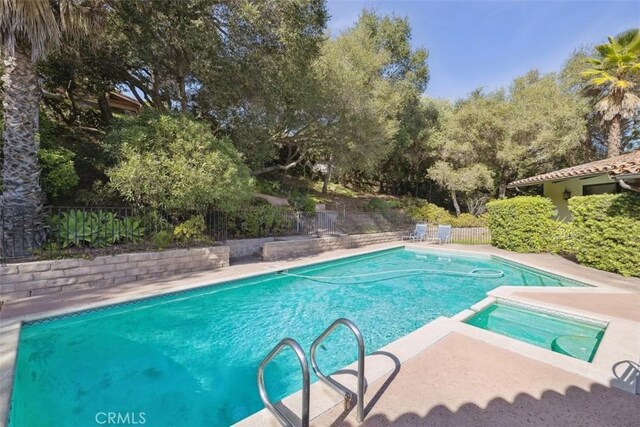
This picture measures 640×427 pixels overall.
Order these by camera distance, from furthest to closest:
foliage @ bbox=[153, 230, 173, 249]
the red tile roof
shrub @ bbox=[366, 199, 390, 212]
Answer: shrub @ bbox=[366, 199, 390, 212] < foliage @ bbox=[153, 230, 173, 249] < the red tile roof

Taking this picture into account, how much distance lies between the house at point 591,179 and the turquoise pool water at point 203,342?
313cm

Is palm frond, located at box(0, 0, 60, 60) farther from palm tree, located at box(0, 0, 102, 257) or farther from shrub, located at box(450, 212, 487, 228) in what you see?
shrub, located at box(450, 212, 487, 228)

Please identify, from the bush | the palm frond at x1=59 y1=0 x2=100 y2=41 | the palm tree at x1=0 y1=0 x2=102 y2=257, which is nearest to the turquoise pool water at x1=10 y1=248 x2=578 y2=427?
the palm tree at x1=0 y1=0 x2=102 y2=257

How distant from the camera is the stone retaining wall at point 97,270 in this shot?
20.4ft

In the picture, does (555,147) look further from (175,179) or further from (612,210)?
(175,179)

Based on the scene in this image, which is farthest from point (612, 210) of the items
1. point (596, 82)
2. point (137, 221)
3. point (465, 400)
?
point (137, 221)

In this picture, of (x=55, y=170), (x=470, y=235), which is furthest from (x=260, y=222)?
(x=470, y=235)

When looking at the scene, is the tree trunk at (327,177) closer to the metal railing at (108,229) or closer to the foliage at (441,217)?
the foliage at (441,217)

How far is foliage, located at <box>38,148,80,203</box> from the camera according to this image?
8094 mm

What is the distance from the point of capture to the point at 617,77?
52.3 feet

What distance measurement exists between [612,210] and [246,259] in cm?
1167

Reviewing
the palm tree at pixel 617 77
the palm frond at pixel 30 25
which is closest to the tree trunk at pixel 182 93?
the palm frond at pixel 30 25

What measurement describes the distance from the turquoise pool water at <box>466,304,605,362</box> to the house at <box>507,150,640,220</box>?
4.35 meters

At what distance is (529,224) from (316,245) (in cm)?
919
